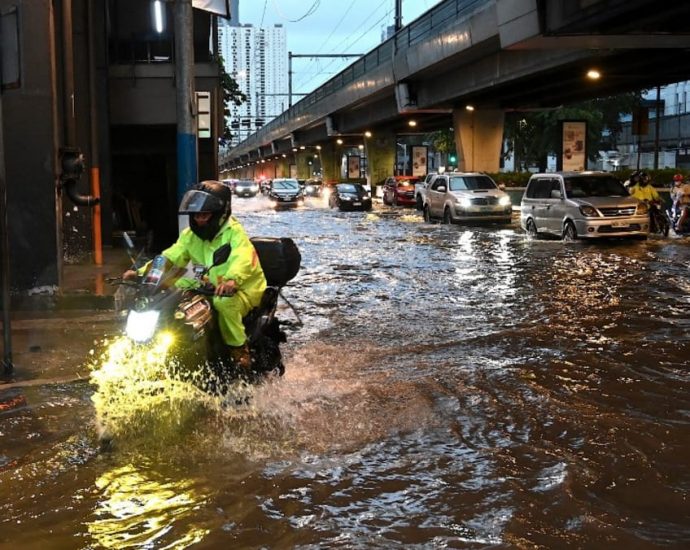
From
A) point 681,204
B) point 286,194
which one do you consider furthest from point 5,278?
point 286,194

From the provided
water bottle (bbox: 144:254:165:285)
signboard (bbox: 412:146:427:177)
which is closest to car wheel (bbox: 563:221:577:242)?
water bottle (bbox: 144:254:165:285)

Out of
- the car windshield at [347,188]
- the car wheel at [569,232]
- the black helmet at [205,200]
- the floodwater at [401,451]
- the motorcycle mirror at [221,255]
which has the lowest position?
the floodwater at [401,451]

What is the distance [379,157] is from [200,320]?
193 ft

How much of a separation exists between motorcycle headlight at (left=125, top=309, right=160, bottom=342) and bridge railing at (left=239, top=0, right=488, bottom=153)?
24861 mm

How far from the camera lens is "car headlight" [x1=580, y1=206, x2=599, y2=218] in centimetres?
1986

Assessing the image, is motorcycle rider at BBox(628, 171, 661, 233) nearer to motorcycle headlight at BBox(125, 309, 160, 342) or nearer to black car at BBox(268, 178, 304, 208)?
motorcycle headlight at BBox(125, 309, 160, 342)

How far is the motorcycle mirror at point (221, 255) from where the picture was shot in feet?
18.7

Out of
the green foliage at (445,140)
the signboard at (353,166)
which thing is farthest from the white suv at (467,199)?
the signboard at (353,166)

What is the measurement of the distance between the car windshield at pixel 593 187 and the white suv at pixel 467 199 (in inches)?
271

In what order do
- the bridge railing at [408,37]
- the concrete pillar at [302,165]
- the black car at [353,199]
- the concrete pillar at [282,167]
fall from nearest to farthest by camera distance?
the bridge railing at [408,37], the black car at [353,199], the concrete pillar at [302,165], the concrete pillar at [282,167]

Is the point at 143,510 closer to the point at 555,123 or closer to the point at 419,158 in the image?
the point at 555,123

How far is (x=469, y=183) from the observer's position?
29.6 m

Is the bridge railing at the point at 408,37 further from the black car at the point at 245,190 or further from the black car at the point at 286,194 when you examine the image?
the black car at the point at 245,190

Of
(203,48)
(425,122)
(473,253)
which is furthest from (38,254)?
(425,122)
